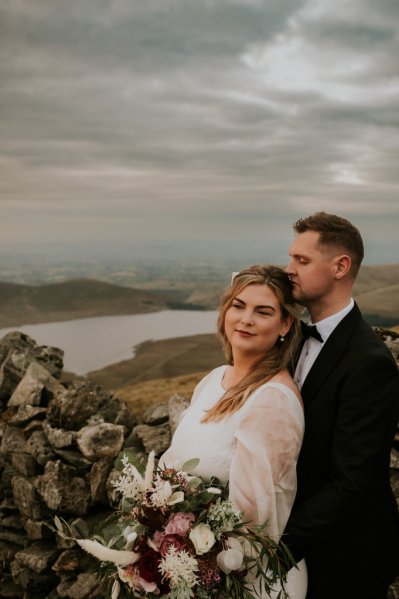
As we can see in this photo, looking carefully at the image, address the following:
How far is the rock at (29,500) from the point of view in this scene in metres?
6.23

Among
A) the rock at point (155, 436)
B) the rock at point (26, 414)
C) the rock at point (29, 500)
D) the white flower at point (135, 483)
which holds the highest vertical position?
the white flower at point (135, 483)

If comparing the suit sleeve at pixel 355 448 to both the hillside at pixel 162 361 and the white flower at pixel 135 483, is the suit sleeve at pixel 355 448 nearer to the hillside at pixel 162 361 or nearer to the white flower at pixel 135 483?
the white flower at pixel 135 483

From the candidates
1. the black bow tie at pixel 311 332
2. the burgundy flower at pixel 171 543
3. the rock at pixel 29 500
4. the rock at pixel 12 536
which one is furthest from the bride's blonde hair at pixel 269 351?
the rock at pixel 12 536

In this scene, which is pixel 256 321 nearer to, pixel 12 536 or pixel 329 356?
pixel 329 356

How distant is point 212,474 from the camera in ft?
11.4

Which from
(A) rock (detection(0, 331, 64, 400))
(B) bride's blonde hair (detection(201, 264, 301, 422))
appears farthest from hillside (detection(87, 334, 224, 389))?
(B) bride's blonde hair (detection(201, 264, 301, 422))

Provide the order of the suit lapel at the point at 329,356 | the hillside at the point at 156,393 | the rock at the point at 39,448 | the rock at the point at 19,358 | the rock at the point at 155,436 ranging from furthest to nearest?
the hillside at the point at 156,393
the rock at the point at 19,358
the rock at the point at 39,448
the rock at the point at 155,436
the suit lapel at the point at 329,356

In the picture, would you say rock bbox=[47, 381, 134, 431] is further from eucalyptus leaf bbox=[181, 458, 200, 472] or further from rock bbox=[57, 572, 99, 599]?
eucalyptus leaf bbox=[181, 458, 200, 472]

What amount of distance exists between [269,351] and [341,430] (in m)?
0.79

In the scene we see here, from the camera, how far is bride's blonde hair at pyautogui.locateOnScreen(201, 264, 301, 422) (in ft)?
11.9

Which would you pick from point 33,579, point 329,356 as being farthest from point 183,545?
point 33,579

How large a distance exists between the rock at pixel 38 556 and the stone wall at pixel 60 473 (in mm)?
12

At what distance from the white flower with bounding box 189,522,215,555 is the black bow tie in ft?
5.17

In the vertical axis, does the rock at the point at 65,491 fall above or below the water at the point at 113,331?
above
